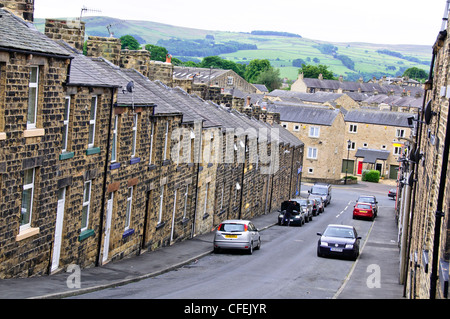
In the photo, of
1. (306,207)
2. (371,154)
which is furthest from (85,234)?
(371,154)

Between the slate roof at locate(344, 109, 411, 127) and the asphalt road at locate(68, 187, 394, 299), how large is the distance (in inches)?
2308

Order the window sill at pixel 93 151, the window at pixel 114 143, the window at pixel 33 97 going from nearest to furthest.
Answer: the window at pixel 33 97 < the window sill at pixel 93 151 < the window at pixel 114 143

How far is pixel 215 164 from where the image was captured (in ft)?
112

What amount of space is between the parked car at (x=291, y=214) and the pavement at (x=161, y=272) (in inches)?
295

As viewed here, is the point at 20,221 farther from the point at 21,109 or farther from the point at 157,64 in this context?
the point at 157,64

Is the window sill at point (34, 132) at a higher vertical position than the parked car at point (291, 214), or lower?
higher

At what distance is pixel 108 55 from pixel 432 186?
17253 mm

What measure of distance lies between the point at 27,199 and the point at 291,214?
2918 cm

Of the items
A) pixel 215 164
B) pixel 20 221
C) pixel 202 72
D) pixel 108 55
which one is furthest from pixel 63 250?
pixel 202 72

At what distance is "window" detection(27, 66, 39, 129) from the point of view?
15.6 m

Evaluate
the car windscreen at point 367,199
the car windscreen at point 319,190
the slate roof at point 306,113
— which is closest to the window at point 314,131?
the slate roof at point 306,113

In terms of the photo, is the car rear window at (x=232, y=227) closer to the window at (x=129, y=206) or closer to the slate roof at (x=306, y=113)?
the window at (x=129, y=206)

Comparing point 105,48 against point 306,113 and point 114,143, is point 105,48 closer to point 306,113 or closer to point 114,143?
Answer: point 114,143

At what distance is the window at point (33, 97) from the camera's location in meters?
15.6
